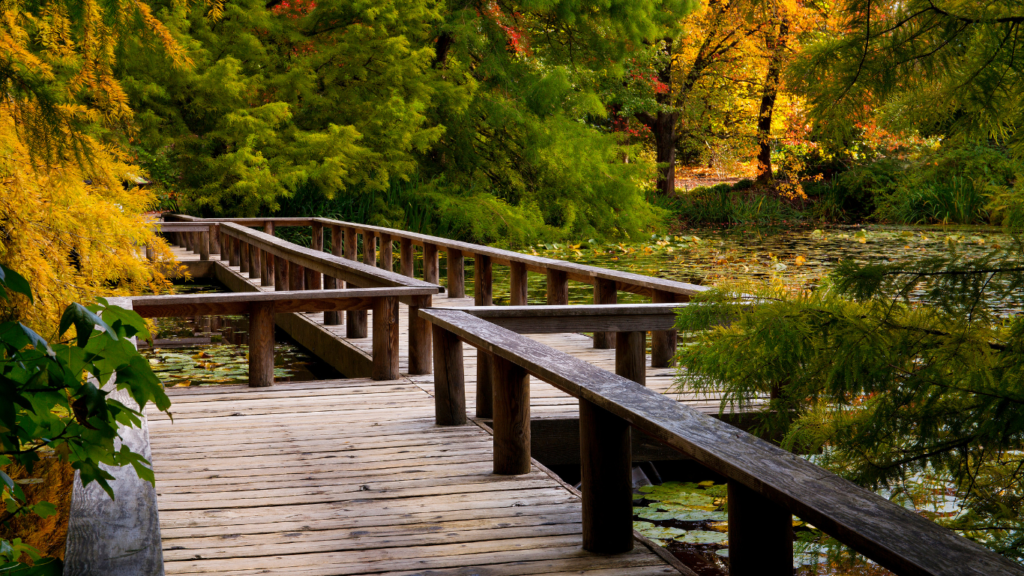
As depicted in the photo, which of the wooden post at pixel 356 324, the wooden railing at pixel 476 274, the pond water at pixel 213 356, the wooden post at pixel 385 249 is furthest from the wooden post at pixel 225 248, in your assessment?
the wooden post at pixel 356 324

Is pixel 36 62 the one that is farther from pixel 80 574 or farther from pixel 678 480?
pixel 678 480

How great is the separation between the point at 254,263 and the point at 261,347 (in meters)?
6.73

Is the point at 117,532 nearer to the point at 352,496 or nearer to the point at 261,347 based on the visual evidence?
the point at 352,496

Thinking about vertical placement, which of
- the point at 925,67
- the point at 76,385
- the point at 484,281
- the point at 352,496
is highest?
the point at 925,67

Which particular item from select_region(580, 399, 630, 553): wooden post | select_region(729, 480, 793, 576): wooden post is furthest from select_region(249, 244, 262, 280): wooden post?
select_region(729, 480, 793, 576): wooden post

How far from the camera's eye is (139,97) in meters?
14.9

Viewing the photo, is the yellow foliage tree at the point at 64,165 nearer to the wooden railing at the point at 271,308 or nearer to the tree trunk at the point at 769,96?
the wooden railing at the point at 271,308

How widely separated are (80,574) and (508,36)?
18173 millimetres

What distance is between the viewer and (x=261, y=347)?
5.32 meters

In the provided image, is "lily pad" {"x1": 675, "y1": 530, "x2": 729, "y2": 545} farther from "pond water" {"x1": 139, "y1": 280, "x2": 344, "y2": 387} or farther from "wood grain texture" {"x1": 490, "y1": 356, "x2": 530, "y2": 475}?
"pond water" {"x1": 139, "y1": 280, "x2": 344, "y2": 387}

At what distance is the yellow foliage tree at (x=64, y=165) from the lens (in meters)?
3.23

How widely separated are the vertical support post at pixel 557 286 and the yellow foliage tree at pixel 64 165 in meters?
2.86

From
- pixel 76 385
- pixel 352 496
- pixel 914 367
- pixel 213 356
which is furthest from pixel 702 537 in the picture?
pixel 213 356

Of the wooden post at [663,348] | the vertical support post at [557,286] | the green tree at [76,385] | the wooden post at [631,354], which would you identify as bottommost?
the wooden post at [663,348]
